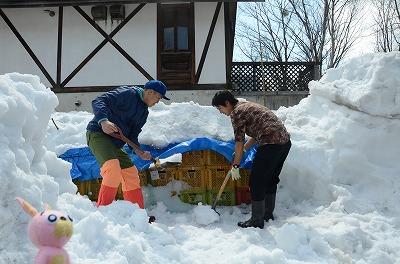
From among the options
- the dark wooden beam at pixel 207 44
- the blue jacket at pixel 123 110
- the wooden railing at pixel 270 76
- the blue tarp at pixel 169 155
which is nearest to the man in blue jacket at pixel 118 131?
the blue jacket at pixel 123 110

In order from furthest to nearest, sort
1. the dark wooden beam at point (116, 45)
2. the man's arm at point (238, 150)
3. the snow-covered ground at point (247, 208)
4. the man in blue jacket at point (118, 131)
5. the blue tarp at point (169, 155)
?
the dark wooden beam at point (116, 45)
the blue tarp at point (169, 155)
the man's arm at point (238, 150)
the man in blue jacket at point (118, 131)
the snow-covered ground at point (247, 208)

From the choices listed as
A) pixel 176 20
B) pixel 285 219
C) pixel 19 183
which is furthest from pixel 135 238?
pixel 176 20

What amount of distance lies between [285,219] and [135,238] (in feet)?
6.14

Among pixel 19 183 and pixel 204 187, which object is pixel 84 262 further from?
pixel 204 187

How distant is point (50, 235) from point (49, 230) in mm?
24

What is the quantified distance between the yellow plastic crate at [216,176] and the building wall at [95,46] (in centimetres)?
576

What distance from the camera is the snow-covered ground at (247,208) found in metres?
2.64

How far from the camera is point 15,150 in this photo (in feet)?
8.45

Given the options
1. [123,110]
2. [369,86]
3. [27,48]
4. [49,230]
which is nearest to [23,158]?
[49,230]

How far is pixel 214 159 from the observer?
5.04 meters

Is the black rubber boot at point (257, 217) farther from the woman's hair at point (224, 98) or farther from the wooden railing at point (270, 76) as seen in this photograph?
the wooden railing at point (270, 76)

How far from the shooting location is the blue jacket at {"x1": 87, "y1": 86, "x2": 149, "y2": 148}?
4039 mm

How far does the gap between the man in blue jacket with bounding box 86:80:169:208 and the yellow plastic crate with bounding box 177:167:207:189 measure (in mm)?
916

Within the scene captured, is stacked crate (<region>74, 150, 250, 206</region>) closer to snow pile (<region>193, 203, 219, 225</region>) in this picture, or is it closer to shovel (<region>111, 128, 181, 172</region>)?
shovel (<region>111, 128, 181, 172</region>)
